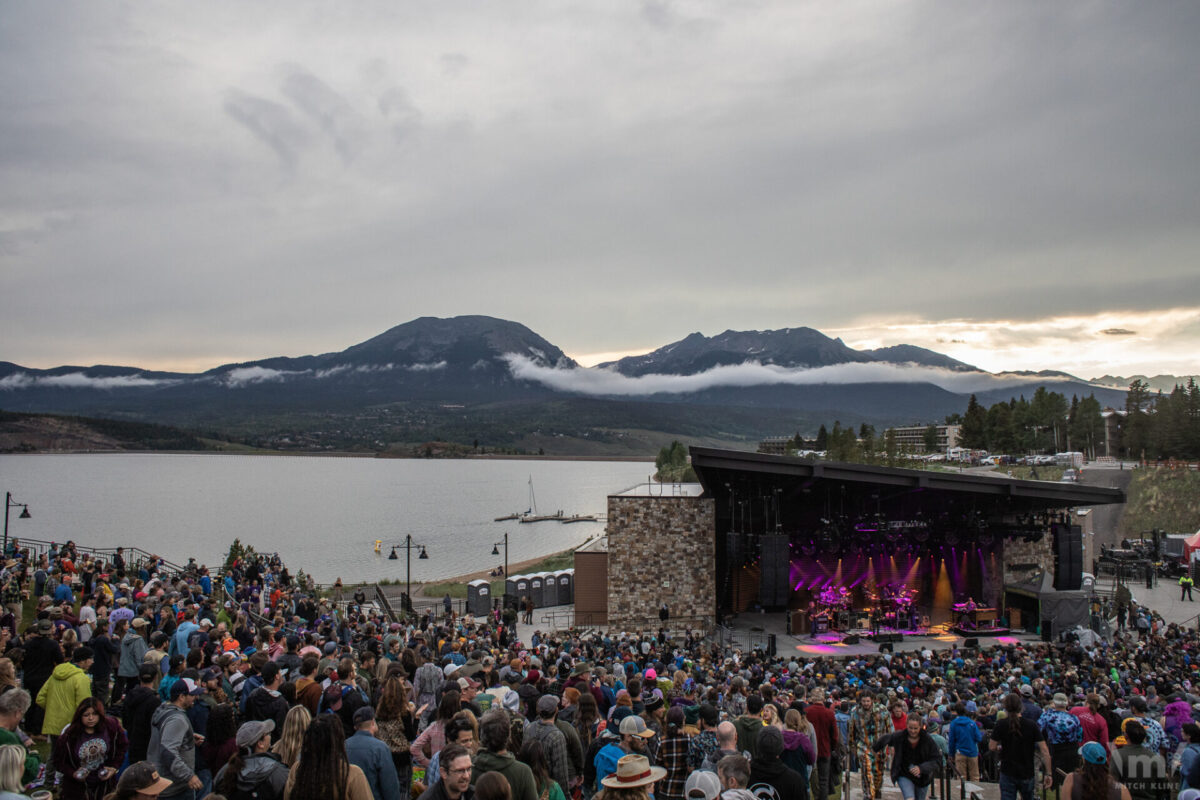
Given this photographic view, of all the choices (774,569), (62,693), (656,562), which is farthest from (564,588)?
(62,693)

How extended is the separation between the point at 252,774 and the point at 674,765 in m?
3.08

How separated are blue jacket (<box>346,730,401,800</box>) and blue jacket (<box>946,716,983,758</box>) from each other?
629 cm

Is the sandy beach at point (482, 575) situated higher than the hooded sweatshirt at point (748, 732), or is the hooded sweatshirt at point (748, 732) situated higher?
the hooded sweatshirt at point (748, 732)

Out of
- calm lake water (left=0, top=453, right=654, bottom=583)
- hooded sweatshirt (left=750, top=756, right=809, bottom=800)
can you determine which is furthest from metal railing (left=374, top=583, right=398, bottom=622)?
hooded sweatshirt (left=750, top=756, right=809, bottom=800)

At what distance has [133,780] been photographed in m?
4.11

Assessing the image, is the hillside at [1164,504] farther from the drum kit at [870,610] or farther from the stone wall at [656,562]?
the stone wall at [656,562]

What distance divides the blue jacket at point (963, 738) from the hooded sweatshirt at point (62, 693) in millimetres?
8774

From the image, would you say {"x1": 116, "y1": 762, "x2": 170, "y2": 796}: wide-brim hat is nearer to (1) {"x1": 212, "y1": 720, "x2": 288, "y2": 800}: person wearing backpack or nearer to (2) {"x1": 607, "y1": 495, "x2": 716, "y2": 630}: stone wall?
(1) {"x1": 212, "y1": 720, "x2": 288, "y2": 800}: person wearing backpack

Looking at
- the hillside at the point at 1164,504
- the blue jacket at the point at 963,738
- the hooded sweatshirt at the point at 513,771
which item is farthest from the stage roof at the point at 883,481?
the hillside at the point at 1164,504

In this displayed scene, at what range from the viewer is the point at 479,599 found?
3011 cm

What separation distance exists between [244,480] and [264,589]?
539ft

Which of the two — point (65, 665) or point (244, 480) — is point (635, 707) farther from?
point (244, 480)

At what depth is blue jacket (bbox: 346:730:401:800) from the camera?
4.73 metres

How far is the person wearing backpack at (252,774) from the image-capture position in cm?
442
